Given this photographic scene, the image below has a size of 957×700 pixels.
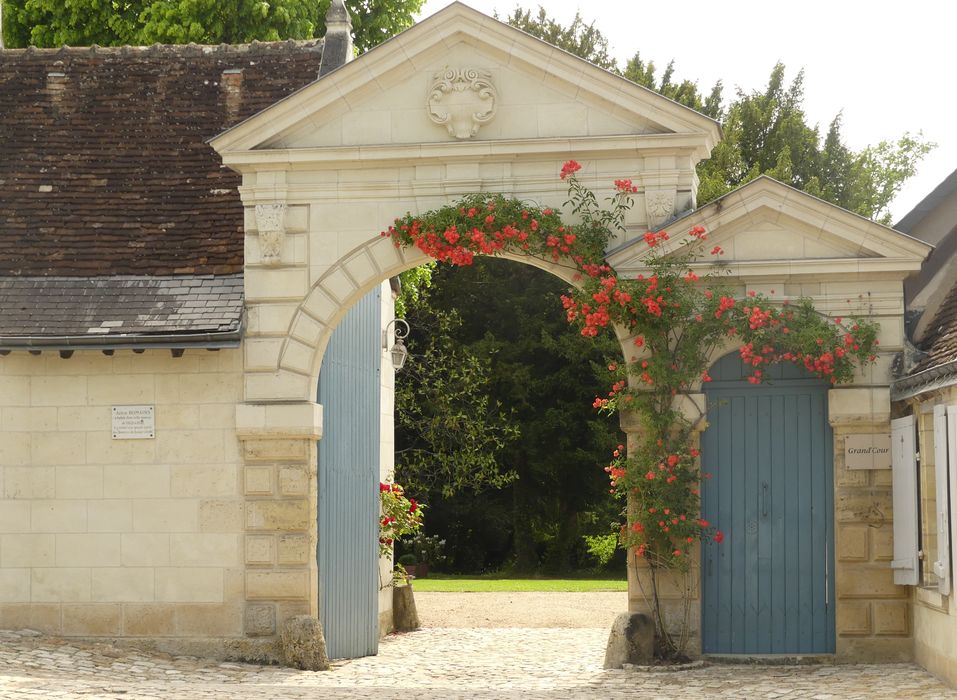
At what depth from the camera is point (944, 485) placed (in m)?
8.23

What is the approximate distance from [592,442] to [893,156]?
38.3ft

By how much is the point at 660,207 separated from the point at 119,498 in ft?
14.7

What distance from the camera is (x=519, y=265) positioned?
24969 mm

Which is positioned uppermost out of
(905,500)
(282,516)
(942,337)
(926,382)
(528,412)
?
(528,412)

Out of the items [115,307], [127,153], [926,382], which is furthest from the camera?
[127,153]

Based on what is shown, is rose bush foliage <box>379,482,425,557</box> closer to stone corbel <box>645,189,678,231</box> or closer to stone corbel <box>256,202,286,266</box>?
stone corbel <box>256,202,286,266</box>

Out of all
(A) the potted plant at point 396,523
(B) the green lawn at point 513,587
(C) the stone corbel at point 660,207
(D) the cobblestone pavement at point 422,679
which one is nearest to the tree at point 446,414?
(B) the green lawn at point 513,587

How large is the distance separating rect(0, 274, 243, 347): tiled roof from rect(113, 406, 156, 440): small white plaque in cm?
58

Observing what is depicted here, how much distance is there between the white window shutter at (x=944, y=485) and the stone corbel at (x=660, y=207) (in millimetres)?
2361

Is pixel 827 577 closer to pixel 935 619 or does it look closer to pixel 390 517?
pixel 935 619

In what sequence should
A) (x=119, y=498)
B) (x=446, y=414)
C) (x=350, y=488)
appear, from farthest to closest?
(x=446, y=414)
(x=350, y=488)
(x=119, y=498)

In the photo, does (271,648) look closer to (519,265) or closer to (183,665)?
(183,665)

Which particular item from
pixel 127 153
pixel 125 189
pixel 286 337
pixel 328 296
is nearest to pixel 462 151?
pixel 328 296

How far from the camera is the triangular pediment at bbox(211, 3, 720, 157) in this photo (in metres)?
9.75
